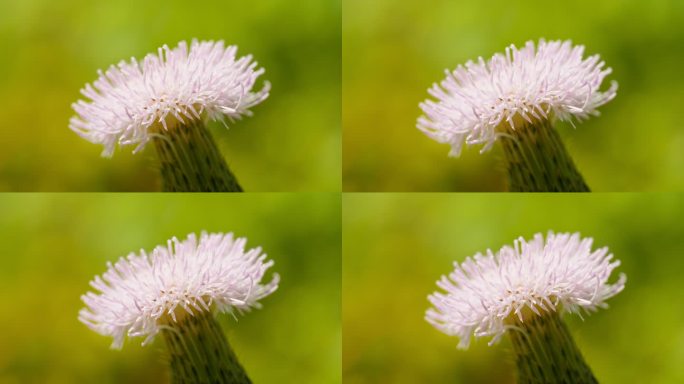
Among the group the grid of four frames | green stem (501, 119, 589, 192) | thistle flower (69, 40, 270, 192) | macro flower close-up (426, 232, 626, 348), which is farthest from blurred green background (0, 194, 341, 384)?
green stem (501, 119, 589, 192)

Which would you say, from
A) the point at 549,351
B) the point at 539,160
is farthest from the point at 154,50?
the point at 549,351

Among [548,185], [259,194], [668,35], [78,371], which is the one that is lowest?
[78,371]

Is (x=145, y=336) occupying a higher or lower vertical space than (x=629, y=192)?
lower

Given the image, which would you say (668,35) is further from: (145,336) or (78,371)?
(78,371)

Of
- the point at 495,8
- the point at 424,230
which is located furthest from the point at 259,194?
the point at 495,8

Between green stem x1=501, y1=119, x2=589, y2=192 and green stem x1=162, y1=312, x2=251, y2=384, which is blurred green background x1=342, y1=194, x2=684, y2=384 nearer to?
green stem x1=501, y1=119, x2=589, y2=192

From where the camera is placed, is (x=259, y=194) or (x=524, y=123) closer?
(x=524, y=123)

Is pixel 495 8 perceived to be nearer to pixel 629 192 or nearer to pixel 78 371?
pixel 629 192

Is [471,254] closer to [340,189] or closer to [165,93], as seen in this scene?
[340,189]
